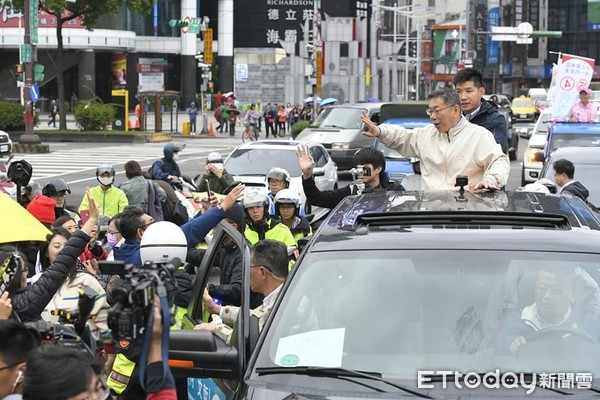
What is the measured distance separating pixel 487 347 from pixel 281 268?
1.96 metres

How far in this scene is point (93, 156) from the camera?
41375 millimetres

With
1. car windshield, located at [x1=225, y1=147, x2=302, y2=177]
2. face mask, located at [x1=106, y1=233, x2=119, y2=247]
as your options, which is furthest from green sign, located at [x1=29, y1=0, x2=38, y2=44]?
face mask, located at [x1=106, y1=233, x2=119, y2=247]

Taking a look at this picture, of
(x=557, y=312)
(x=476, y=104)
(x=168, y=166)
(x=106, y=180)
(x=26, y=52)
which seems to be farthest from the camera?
(x=26, y=52)

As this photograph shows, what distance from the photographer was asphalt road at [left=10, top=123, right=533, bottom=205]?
3125 cm

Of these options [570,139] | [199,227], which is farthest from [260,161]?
[199,227]

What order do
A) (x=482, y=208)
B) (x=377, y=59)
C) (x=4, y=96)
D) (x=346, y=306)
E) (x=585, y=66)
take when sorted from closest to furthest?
(x=346, y=306)
(x=482, y=208)
(x=585, y=66)
(x=377, y=59)
(x=4, y=96)

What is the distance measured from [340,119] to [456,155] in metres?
25.8

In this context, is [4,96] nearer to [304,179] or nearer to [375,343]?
[304,179]

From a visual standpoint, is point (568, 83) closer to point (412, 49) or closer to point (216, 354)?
point (216, 354)

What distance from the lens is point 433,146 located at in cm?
798

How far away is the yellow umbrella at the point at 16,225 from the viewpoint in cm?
767

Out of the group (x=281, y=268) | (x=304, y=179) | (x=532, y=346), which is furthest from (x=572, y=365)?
(x=304, y=179)

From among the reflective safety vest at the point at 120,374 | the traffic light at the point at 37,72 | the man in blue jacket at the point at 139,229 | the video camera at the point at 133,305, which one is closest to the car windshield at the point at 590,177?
the man in blue jacket at the point at 139,229

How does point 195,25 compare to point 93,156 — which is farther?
point 195,25
